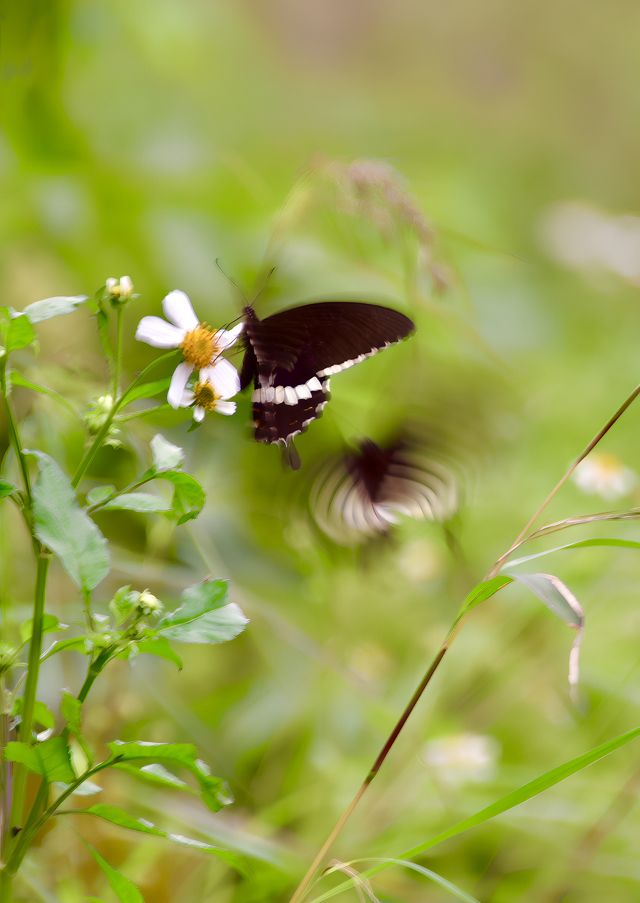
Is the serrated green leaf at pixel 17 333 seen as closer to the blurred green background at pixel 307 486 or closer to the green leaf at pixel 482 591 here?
the green leaf at pixel 482 591

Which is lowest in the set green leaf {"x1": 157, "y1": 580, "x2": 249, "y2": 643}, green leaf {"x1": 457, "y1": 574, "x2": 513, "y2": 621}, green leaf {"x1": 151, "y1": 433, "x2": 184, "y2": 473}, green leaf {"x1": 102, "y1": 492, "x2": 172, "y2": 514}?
green leaf {"x1": 157, "y1": 580, "x2": 249, "y2": 643}

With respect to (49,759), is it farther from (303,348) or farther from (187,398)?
(303,348)

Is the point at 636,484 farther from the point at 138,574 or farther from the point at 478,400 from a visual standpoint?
the point at 138,574

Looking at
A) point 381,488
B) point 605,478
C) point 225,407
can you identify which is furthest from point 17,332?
point 605,478

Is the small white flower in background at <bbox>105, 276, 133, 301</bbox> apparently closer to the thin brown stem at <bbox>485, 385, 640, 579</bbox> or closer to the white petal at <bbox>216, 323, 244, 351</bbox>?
the white petal at <bbox>216, 323, 244, 351</bbox>

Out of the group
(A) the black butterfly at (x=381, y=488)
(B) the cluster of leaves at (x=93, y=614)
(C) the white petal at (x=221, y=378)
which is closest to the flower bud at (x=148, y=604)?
(B) the cluster of leaves at (x=93, y=614)

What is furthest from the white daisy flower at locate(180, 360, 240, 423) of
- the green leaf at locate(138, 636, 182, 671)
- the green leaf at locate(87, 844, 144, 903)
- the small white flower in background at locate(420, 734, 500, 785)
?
the small white flower in background at locate(420, 734, 500, 785)

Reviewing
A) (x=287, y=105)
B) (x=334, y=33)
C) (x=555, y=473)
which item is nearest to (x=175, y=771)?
(x=555, y=473)
